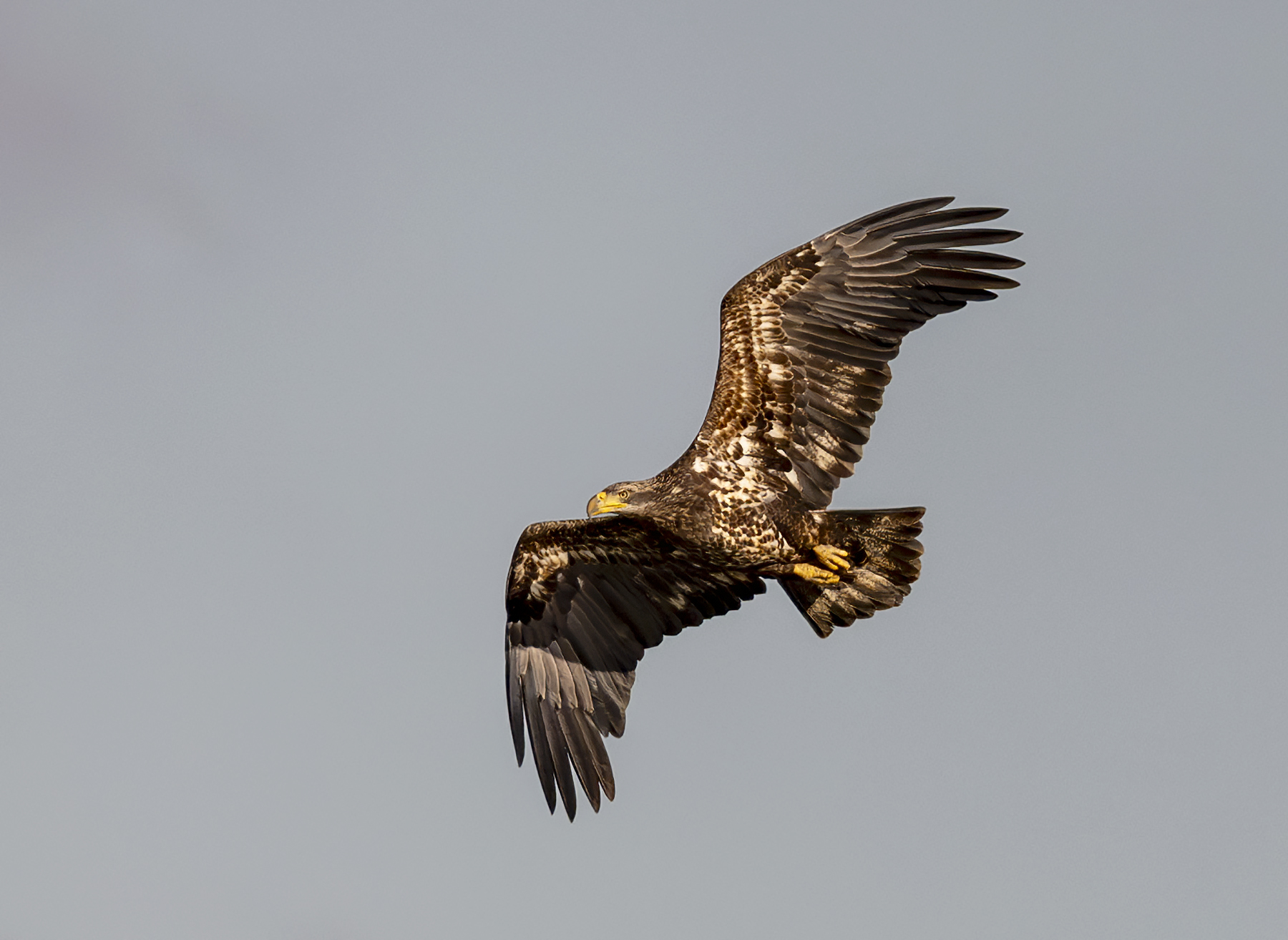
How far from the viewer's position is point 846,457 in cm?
1711

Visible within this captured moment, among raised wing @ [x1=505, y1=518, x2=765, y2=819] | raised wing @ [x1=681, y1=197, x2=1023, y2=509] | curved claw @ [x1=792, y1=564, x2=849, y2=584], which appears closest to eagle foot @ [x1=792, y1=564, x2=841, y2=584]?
curved claw @ [x1=792, y1=564, x2=849, y2=584]

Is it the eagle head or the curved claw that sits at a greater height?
the eagle head

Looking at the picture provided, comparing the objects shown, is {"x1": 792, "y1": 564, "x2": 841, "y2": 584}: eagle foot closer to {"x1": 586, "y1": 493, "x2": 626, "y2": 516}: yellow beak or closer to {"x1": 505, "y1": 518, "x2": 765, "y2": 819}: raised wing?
{"x1": 505, "y1": 518, "x2": 765, "y2": 819}: raised wing

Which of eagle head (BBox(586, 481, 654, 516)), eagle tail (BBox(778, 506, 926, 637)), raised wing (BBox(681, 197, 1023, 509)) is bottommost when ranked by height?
eagle tail (BBox(778, 506, 926, 637))

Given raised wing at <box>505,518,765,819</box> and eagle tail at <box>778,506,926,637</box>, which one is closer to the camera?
eagle tail at <box>778,506,926,637</box>

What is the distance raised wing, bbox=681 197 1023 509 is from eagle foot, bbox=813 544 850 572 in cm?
69

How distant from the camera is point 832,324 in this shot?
1692 centimetres

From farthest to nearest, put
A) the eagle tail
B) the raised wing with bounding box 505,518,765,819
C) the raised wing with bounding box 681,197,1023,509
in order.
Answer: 1. the raised wing with bounding box 505,518,765,819
2. the eagle tail
3. the raised wing with bounding box 681,197,1023,509

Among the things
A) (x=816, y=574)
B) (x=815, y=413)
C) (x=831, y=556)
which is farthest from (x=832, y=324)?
(x=816, y=574)

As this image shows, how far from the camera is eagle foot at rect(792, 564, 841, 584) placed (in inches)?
682

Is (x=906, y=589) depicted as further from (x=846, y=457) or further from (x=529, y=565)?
(x=529, y=565)

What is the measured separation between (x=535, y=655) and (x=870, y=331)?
15.9 feet

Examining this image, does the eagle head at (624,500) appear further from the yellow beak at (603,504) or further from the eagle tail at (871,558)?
the eagle tail at (871,558)

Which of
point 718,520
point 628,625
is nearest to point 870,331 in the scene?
point 718,520
